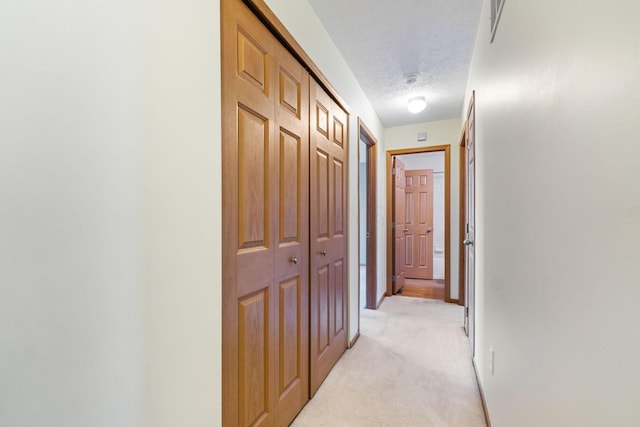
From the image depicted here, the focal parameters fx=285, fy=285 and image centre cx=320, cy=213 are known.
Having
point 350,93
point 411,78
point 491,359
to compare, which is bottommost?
point 491,359

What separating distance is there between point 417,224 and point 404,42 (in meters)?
3.58

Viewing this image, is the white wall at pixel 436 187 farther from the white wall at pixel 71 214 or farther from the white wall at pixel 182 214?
the white wall at pixel 71 214

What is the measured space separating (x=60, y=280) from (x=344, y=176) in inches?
80.5

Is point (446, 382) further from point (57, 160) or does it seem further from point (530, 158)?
point (57, 160)

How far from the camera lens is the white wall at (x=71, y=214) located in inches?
22.0

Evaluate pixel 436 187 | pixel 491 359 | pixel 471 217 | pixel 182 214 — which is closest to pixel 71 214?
pixel 182 214

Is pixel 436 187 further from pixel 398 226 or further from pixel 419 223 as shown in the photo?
pixel 398 226

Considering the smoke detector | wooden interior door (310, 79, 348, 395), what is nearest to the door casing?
the smoke detector

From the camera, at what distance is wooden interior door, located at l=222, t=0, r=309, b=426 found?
3.63 ft

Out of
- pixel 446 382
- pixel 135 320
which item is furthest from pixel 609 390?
pixel 446 382

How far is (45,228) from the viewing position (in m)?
0.60

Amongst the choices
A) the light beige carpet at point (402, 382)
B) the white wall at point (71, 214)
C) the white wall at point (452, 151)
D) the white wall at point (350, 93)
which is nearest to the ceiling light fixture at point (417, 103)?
the white wall at point (350, 93)

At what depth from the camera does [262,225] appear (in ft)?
4.29

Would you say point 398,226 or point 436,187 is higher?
point 436,187
